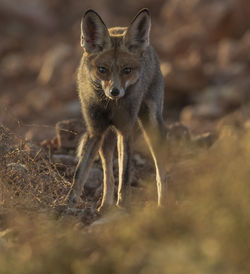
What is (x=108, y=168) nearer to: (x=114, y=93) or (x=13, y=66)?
(x=114, y=93)

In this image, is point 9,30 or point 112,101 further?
point 9,30

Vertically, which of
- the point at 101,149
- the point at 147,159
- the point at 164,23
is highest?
the point at 101,149

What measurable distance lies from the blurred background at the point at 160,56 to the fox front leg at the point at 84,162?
123 inches

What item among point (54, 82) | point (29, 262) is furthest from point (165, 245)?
point (54, 82)

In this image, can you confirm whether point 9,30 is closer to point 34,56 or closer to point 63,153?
point 34,56

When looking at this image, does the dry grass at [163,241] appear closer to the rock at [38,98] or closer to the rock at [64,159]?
the rock at [64,159]

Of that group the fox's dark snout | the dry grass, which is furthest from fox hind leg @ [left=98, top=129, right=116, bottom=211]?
the dry grass

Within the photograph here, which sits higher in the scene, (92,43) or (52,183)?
(92,43)

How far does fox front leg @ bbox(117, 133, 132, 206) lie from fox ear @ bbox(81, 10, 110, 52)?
1.00 m

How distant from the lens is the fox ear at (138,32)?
6.27 metres

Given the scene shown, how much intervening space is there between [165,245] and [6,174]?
2.43 meters

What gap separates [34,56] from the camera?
21562 millimetres

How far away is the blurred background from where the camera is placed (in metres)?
14.9

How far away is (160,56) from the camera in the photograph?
687 inches
